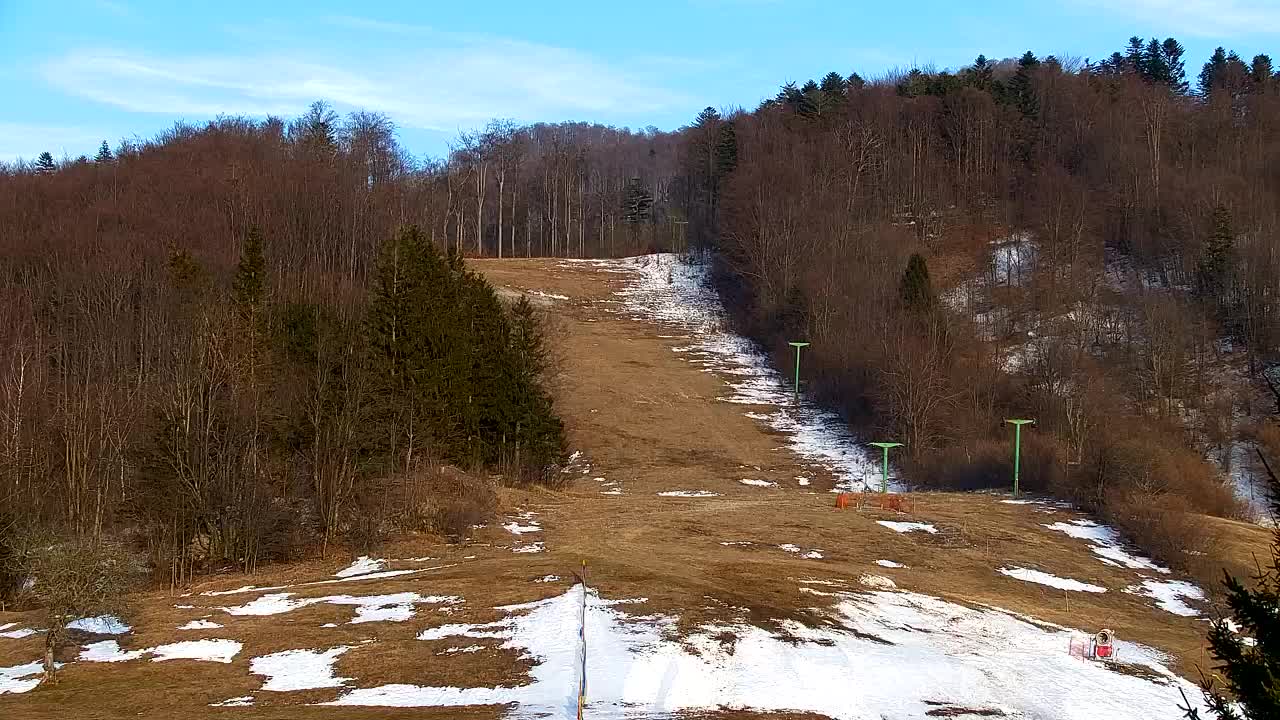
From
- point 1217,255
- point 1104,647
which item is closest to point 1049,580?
point 1104,647

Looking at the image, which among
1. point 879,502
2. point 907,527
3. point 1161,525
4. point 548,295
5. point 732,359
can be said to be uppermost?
point 548,295

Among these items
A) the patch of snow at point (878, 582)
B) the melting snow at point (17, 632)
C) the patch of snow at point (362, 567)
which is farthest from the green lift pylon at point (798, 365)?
the melting snow at point (17, 632)

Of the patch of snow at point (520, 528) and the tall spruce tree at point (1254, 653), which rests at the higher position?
the tall spruce tree at point (1254, 653)

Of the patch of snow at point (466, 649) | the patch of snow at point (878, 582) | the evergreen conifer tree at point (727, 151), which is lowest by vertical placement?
the patch of snow at point (878, 582)

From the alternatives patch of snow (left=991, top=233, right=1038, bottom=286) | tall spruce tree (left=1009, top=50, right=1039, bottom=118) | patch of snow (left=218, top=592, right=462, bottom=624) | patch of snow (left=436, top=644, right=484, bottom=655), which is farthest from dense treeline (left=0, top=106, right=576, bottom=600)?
tall spruce tree (left=1009, top=50, right=1039, bottom=118)

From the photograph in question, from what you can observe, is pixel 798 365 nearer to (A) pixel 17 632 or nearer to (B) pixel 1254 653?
(A) pixel 17 632

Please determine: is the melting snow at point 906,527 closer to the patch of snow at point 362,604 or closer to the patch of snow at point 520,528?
the patch of snow at point 520,528

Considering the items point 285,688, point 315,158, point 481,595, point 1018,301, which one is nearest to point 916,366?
point 1018,301
